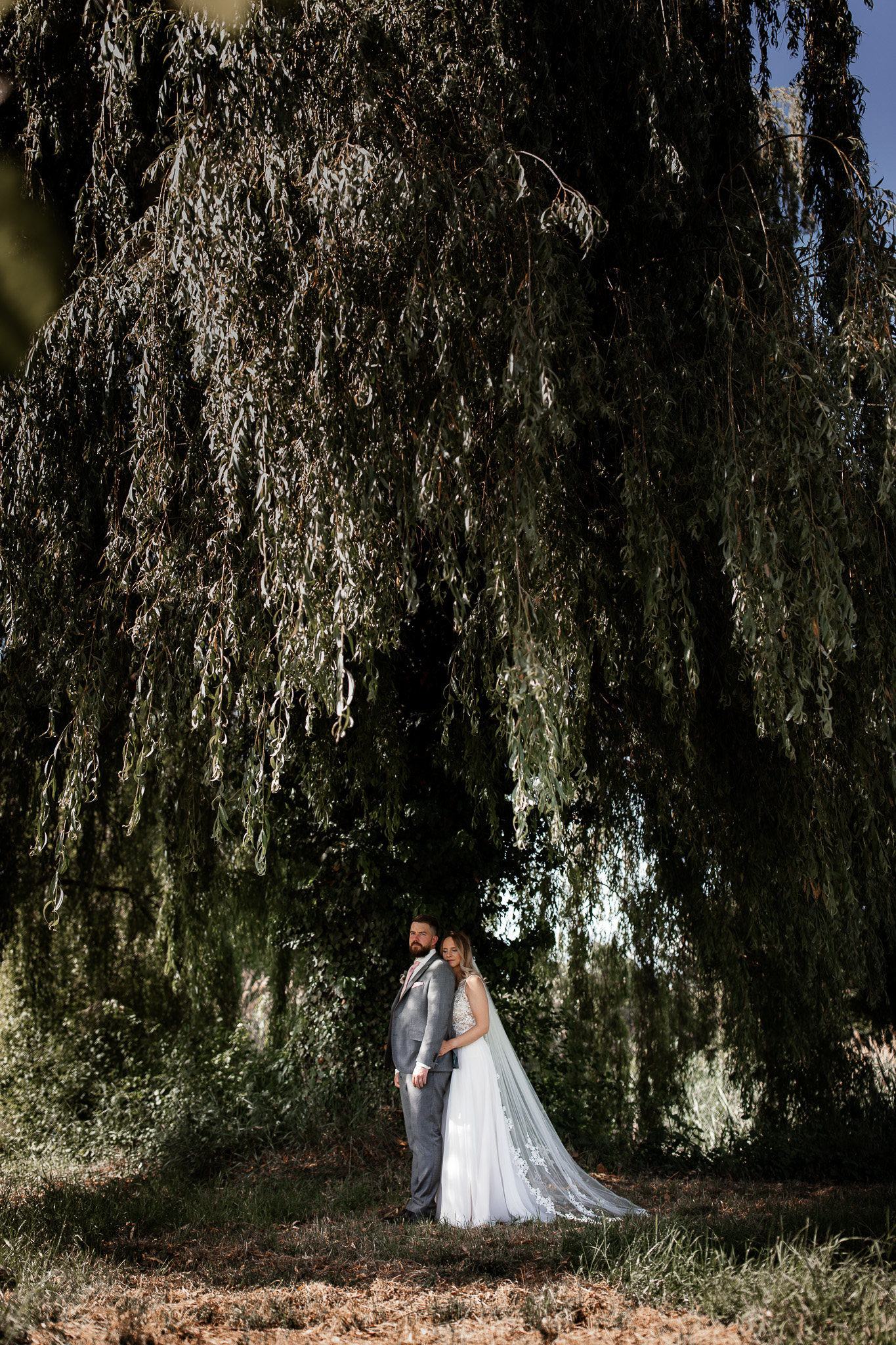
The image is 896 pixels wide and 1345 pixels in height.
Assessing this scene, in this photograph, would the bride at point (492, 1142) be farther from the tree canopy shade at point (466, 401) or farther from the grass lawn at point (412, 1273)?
the tree canopy shade at point (466, 401)

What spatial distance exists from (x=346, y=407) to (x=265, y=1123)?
4.94 metres

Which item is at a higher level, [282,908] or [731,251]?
[731,251]

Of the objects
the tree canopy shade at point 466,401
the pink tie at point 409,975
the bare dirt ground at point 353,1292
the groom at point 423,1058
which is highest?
the tree canopy shade at point 466,401

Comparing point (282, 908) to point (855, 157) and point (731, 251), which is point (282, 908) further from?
point (855, 157)

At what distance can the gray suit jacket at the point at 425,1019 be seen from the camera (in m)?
4.37

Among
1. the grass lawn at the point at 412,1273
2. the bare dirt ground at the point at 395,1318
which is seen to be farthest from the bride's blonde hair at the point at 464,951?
the bare dirt ground at the point at 395,1318

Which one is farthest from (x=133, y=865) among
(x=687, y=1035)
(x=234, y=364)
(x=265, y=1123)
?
(x=234, y=364)

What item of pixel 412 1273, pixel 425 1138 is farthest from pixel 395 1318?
pixel 425 1138

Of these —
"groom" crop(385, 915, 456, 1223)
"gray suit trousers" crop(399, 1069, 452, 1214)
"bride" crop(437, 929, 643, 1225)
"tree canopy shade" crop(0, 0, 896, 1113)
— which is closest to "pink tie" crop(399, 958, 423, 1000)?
"groom" crop(385, 915, 456, 1223)

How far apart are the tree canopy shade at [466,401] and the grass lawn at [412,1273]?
5.11 ft

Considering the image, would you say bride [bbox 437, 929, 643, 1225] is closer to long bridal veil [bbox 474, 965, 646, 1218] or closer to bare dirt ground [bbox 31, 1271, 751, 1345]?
long bridal veil [bbox 474, 965, 646, 1218]

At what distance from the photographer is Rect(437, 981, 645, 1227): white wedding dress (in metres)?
4.20

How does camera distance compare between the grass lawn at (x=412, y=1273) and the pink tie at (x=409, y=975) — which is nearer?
the grass lawn at (x=412, y=1273)

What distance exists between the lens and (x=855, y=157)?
4117 mm
